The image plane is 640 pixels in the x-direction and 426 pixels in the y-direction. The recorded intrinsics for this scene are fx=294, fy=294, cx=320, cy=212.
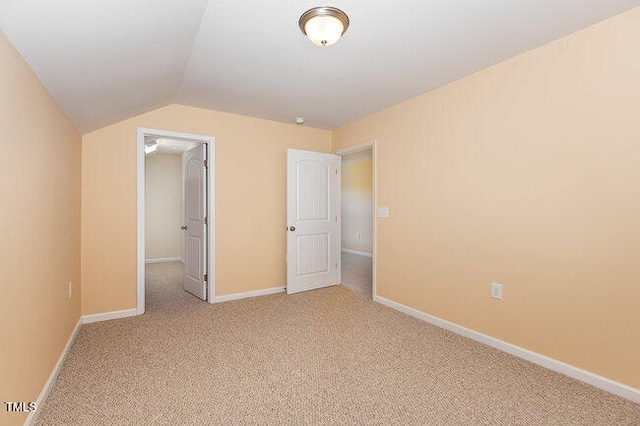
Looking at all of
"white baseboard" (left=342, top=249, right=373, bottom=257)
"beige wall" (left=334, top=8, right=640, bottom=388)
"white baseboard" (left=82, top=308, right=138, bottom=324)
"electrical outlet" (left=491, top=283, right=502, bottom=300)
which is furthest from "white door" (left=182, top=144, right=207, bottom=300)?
"white baseboard" (left=342, top=249, right=373, bottom=257)

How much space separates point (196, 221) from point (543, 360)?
148 inches

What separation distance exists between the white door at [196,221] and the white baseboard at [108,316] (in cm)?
77

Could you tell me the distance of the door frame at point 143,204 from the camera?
3168 millimetres

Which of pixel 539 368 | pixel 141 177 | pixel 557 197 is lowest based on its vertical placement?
pixel 539 368

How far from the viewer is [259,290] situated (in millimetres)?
3871

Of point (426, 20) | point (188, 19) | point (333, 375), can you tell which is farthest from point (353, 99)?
point (333, 375)

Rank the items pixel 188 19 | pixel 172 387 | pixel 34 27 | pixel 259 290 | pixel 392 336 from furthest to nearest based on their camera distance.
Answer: pixel 259 290, pixel 392 336, pixel 172 387, pixel 188 19, pixel 34 27

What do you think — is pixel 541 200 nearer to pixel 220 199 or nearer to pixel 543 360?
pixel 543 360

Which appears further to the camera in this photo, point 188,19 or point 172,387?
point 172,387

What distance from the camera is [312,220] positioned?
4.09m

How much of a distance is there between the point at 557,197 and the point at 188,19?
268 centimetres

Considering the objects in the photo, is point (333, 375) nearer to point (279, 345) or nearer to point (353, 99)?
point (279, 345)

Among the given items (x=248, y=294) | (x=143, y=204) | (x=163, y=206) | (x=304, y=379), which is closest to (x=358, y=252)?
(x=248, y=294)

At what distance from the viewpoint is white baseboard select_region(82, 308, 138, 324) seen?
2.93 meters
